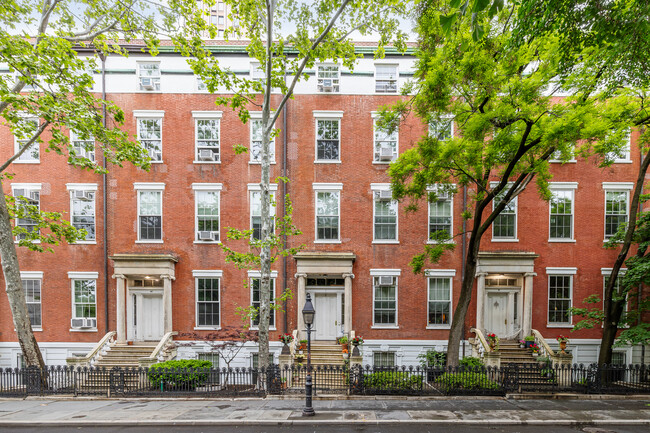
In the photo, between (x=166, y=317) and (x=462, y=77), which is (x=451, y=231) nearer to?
(x=462, y=77)

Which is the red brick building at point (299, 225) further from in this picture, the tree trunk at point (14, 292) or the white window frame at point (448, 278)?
the tree trunk at point (14, 292)

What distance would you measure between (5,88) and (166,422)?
34.7 ft

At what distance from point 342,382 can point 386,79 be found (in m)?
13.6

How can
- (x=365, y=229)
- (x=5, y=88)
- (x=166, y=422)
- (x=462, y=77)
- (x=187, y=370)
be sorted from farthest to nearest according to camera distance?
(x=365, y=229) < (x=187, y=370) < (x=462, y=77) < (x=5, y=88) < (x=166, y=422)

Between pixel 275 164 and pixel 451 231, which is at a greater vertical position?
pixel 275 164

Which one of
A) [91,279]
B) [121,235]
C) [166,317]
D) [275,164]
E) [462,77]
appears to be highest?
[462,77]

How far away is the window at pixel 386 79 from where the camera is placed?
1577cm

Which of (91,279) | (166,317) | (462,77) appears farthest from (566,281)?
(91,279)

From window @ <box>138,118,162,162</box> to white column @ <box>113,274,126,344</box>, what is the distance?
19.2ft

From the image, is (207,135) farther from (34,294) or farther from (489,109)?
(489,109)

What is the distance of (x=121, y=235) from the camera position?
15.5 meters

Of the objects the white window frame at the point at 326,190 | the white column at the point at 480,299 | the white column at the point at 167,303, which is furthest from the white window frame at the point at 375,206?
the white column at the point at 167,303

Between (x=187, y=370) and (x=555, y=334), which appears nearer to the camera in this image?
(x=187, y=370)

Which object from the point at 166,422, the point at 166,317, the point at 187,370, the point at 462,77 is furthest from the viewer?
the point at 166,317
